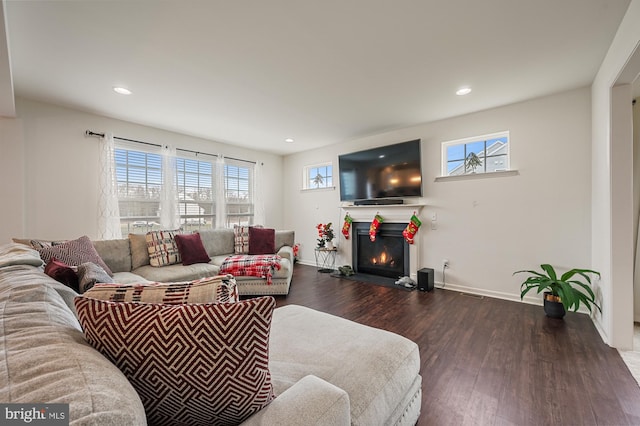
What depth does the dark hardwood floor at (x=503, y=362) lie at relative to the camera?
4.86ft

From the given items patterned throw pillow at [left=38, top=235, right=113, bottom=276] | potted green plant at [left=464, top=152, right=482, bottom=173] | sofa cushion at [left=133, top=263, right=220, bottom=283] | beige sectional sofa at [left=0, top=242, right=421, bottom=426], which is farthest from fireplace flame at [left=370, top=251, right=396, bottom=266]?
patterned throw pillow at [left=38, top=235, right=113, bottom=276]

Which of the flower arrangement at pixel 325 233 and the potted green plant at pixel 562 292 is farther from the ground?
the flower arrangement at pixel 325 233

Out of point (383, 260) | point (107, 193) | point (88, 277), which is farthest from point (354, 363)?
point (107, 193)

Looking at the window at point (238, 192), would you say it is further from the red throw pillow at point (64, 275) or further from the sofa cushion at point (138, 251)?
the red throw pillow at point (64, 275)

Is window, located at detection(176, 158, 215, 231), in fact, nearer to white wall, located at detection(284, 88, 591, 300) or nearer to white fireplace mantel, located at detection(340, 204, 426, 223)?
white fireplace mantel, located at detection(340, 204, 426, 223)

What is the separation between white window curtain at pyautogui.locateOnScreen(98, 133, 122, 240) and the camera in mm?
3617

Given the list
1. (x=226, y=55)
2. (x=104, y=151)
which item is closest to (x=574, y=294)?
(x=226, y=55)

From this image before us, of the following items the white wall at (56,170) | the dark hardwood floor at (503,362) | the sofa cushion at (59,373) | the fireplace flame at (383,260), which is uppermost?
the white wall at (56,170)

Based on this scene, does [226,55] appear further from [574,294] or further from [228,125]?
[574,294]

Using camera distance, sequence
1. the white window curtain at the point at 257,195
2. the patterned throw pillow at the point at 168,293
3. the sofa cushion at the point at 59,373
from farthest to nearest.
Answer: the white window curtain at the point at 257,195
the patterned throw pillow at the point at 168,293
the sofa cushion at the point at 59,373

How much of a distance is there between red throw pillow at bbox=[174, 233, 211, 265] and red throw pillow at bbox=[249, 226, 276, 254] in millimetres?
715

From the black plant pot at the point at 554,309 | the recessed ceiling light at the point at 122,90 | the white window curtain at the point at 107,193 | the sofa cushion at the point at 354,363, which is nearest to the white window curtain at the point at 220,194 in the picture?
the white window curtain at the point at 107,193

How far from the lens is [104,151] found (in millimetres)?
3639

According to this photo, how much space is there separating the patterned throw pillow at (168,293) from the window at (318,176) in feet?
14.5
